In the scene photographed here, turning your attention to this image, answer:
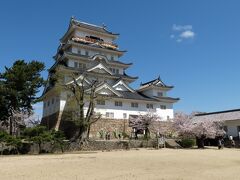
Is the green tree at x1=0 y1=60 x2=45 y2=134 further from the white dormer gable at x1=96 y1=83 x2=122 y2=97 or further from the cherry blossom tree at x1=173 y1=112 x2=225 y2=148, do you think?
the cherry blossom tree at x1=173 y1=112 x2=225 y2=148

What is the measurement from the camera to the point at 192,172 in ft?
48.3

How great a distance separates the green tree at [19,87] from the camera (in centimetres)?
3728

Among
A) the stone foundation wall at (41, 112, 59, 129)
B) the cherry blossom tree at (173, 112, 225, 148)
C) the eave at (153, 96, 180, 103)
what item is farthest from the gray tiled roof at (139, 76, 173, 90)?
the stone foundation wall at (41, 112, 59, 129)

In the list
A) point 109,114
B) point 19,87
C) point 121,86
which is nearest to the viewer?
point 19,87

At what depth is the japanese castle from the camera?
4428cm

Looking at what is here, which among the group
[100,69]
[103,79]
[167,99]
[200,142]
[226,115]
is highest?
[100,69]

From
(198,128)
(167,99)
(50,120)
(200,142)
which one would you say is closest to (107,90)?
(50,120)

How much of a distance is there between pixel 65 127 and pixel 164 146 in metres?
14.6

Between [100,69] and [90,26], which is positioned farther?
[90,26]

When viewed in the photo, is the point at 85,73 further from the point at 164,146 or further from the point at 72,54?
the point at 164,146

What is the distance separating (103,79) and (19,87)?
14.8 meters

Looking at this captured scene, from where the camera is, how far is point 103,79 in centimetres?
4831

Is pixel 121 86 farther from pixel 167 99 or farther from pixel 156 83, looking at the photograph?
pixel 167 99

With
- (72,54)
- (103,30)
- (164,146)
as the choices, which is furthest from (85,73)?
(164,146)
